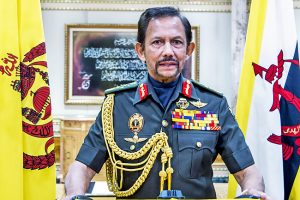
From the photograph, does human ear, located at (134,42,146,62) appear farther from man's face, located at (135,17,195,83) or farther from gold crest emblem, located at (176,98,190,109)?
gold crest emblem, located at (176,98,190,109)

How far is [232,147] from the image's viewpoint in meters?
1.36

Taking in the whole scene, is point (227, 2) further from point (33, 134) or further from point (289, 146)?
point (33, 134)

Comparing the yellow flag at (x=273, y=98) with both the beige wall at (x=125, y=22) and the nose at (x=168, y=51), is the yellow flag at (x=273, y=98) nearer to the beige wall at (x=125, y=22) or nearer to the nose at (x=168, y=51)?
the nose at (x=168, y=51)

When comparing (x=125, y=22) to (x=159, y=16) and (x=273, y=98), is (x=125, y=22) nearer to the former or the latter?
(x=273, y=98)

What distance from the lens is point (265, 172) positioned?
1.84 m

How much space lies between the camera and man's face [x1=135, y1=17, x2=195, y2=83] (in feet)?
4.34

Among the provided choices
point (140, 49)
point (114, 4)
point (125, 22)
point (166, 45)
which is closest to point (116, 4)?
point (114, 4)

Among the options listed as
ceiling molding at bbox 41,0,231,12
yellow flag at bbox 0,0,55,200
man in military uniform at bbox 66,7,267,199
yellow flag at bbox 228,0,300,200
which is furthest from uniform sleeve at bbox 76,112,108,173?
ceiling molding at bbox 41,0,231,12

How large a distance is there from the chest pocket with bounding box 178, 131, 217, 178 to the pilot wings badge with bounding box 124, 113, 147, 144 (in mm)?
136

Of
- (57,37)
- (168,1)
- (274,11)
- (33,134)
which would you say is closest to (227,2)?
(168,1)

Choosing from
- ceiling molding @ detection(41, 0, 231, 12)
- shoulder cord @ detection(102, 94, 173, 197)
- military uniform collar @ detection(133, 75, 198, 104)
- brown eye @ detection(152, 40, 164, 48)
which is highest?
ceiling molding @ detection(41, 0, 231, 12)

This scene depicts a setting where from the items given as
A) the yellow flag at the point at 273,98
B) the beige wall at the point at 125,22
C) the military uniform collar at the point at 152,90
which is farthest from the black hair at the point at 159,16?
the beige wall at the point at 125,22

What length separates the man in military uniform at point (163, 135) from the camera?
1.33m

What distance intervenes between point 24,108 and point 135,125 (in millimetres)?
526
